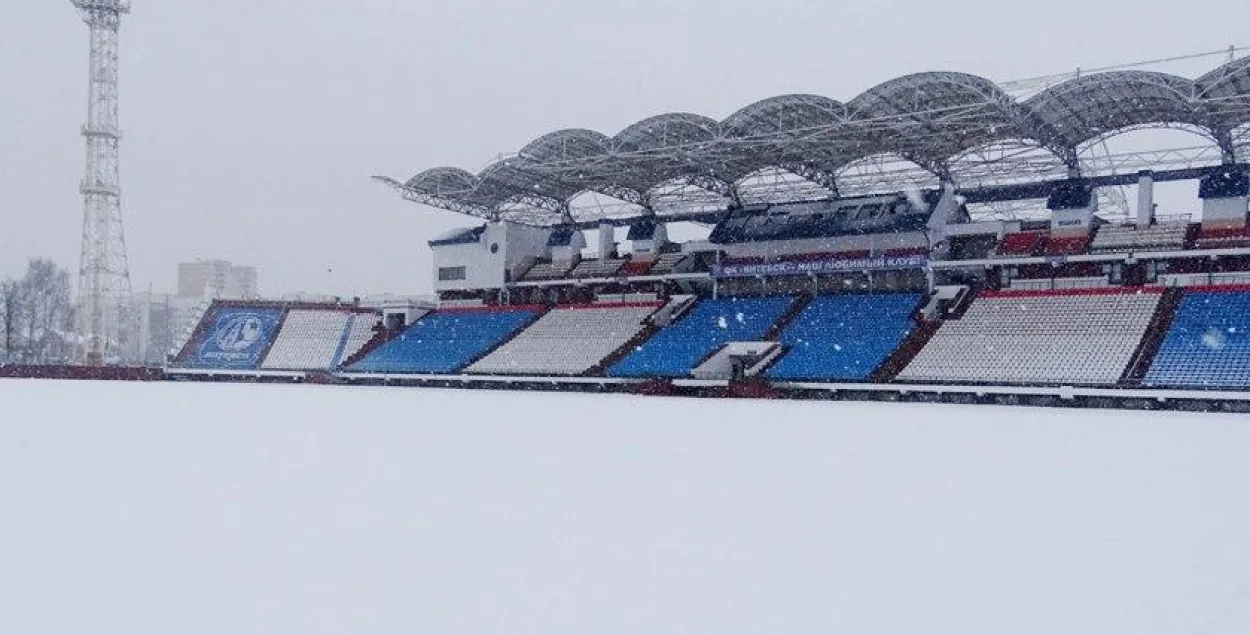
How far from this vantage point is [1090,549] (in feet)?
23.8

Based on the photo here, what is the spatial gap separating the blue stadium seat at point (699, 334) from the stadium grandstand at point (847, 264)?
0.45 feet

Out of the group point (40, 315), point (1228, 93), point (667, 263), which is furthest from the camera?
point (40, 315)

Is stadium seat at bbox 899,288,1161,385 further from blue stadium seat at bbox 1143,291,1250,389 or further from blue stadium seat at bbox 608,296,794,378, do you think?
blue stadium seat at bbox 608,296,794,378

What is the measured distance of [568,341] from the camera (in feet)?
152

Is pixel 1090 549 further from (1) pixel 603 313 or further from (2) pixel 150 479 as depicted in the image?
(1) pixel 603 313

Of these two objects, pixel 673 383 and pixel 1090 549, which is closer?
pixel 1090 549

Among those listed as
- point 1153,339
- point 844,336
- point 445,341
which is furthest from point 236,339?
point 1153,339

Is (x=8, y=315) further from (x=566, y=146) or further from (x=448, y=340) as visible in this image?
(x=566, y=146)

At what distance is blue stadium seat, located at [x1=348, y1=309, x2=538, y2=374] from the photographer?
47719 millimetres

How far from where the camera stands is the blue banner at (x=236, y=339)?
5225 cm

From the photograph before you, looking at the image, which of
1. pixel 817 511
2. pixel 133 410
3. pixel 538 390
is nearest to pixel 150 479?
pixel 817 511

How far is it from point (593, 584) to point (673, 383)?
32.6m

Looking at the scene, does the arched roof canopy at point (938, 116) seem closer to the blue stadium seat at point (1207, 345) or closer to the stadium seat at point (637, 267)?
the blue stadium seat at point (1207, 345)

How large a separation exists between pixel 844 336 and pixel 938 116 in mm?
9661
